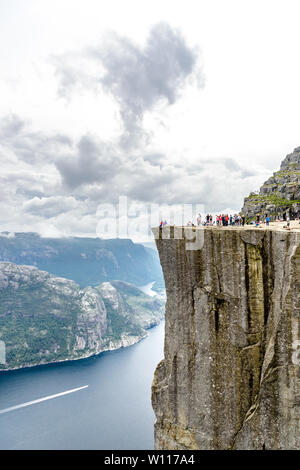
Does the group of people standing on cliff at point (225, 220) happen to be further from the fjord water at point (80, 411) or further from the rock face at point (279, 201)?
the fjord water at point (80, 411)

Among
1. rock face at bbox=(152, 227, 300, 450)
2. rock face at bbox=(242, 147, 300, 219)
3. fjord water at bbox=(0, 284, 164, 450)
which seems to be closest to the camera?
rock face at bbox=(152, 227, 300, 450)

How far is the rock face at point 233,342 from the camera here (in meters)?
15.4

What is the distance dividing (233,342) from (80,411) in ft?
460

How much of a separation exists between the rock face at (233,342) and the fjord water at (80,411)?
9381cm

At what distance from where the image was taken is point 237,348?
674 inches

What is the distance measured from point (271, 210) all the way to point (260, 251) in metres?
23.9

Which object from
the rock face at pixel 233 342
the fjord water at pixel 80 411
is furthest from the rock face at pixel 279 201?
the fjord water at pixel 80 411

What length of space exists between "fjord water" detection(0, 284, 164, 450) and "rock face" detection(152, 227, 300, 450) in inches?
3693

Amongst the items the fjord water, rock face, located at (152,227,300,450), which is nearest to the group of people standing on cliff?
rock face, located at (152,227,300,450)

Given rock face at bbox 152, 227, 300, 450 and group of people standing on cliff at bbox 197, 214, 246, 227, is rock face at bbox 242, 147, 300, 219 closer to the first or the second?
group of people standing on cliff at bbox 197, 214, 246, 227

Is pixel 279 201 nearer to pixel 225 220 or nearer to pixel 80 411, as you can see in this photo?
pixel 225 220

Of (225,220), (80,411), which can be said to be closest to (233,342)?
(225,220)

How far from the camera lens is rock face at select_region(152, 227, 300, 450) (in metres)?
15.4
